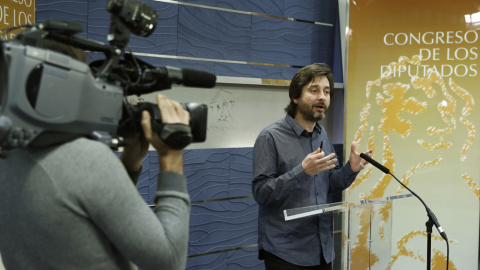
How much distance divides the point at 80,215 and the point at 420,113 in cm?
298

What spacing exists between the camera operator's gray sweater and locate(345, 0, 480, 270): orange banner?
110 inches

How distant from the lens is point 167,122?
1.01 meters

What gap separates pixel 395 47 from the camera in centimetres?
348

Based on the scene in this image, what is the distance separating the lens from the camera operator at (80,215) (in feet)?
2.83

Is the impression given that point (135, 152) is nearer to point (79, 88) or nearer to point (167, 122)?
point (167, 122)

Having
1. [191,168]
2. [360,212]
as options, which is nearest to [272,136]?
[360,212]

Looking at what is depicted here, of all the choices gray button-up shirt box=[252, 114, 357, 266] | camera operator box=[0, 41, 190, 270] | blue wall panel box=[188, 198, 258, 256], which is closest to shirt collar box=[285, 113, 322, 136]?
gray button-up shirt box=[252, 114, 357, 266]

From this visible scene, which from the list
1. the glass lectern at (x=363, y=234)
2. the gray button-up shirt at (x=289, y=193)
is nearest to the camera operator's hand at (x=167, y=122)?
the glass lectern at (x=363, y=234)

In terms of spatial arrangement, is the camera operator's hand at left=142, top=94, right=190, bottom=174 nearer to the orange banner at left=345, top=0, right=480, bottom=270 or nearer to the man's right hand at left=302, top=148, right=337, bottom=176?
the man's right hand at left=302, top=148, right=337, bottom=176

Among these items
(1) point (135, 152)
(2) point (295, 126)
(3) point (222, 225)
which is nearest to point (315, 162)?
(2) point (295, 126)

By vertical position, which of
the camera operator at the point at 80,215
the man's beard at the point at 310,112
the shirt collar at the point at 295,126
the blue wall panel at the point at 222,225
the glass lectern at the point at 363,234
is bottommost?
the blue wall panel at the point at 222,225

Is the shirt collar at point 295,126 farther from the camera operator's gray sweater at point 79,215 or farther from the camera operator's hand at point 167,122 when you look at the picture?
the camera operator's gray sweater at point 79,215

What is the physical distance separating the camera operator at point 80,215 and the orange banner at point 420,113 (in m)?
2.79

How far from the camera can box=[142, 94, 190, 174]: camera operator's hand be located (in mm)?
1019
